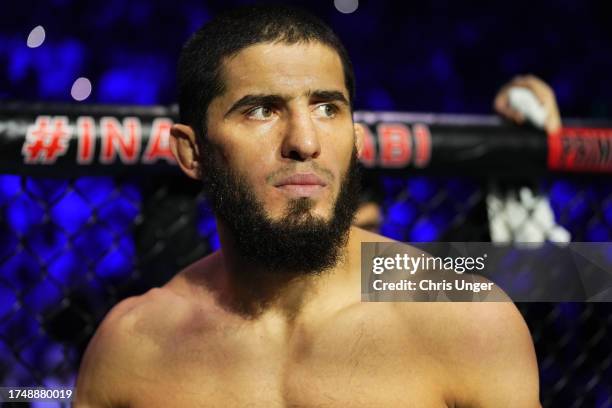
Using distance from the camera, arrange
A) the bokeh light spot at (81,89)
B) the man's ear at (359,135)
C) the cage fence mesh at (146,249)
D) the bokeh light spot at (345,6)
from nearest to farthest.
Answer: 1. the man's ear at (359,135)
2. the cage fence mesh at (146,249)
3. the bokeh light spot at (81,89)
4. the bokeh light spot at (345,6)

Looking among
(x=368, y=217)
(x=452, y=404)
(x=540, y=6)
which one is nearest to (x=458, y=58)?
(x=540, y=6)

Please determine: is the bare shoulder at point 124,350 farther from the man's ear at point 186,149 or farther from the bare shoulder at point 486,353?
the bare shoulder at point 486,353

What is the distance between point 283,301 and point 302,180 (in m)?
0.24

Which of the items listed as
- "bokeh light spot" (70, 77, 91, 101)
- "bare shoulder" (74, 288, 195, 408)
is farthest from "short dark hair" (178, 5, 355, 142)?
"bokeh light spot" (70, 77, 91, 101)

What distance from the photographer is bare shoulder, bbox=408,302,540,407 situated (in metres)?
0.98

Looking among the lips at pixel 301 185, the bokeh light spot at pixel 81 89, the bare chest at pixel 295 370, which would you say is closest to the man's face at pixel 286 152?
the lips at pixel 301 185

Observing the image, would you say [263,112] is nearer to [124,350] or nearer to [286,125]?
[286,125]

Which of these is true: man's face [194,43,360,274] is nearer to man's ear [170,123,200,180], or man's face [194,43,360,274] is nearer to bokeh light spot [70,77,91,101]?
man's ear [170,123,200,180]

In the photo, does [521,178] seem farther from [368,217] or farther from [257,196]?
[257,196]

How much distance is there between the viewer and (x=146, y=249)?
54.7 inches

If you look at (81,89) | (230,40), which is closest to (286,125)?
(230,40)

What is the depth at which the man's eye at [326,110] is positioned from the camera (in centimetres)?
101

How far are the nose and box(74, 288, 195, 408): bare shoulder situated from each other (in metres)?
0.35

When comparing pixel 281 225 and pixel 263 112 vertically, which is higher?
pixel 263 112
